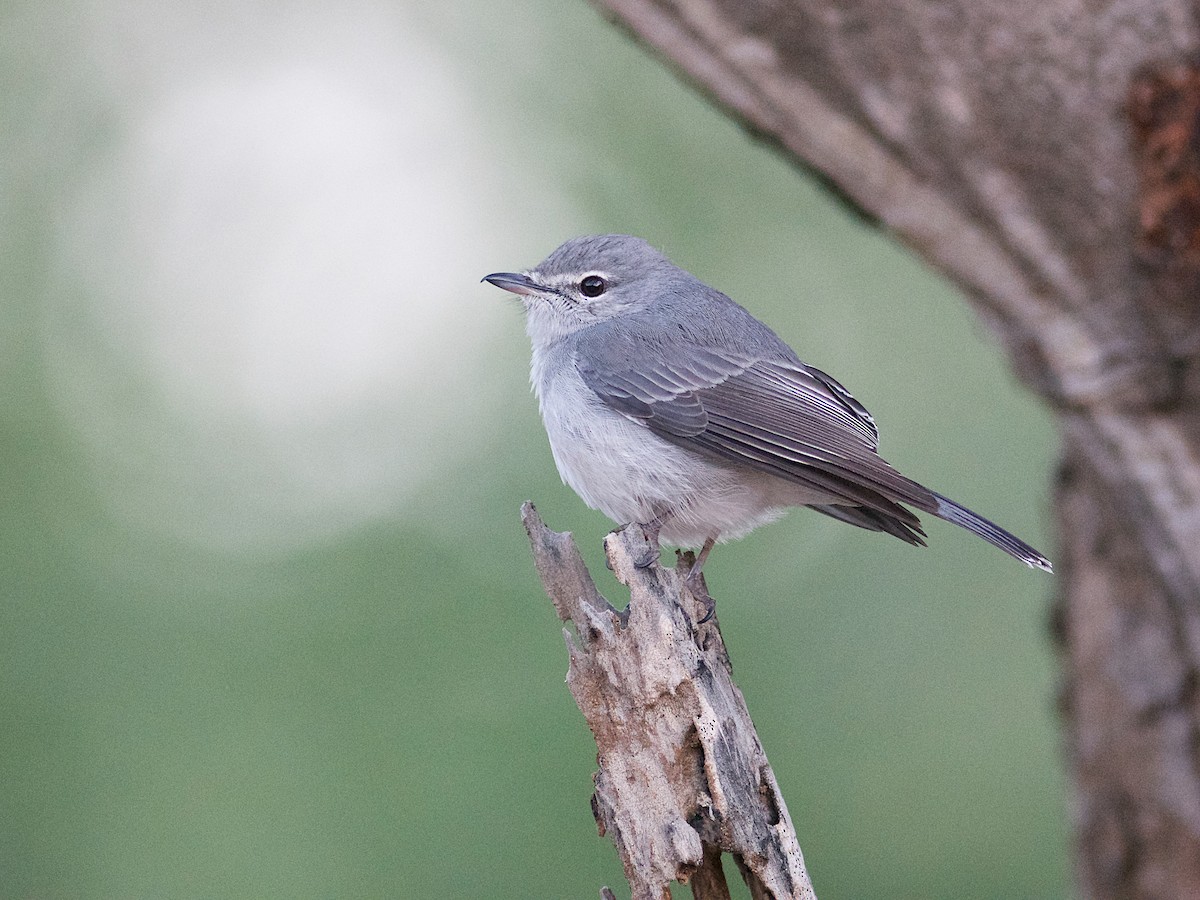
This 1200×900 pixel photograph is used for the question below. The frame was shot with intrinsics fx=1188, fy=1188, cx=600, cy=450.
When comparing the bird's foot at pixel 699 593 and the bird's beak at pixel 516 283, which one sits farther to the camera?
the bird's beak at pixel 516 283

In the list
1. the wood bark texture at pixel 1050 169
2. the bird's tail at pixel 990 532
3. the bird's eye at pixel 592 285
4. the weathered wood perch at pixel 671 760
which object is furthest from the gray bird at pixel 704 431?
the weathered wood perch at pixel 671 760

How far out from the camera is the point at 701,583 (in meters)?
4.40

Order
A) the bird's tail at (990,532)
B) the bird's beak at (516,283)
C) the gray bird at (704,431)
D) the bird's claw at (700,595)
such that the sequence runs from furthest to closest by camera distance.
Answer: the bird's beak at (516,283) → the gray bird at (704,431) → the bird's tail at (990,532) → the bird's claw at (700,595)

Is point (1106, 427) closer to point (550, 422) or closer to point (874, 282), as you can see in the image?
point (550, 422)

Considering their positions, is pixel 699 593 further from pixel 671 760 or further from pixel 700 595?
pixel 671 760

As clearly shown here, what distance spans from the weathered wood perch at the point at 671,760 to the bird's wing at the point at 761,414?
1.00 meters

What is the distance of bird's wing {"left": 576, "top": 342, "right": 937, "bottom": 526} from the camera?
413 centimetres

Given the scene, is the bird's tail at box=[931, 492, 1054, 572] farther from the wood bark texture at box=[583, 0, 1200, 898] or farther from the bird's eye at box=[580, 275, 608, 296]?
the bird's eye at box=[580, 275, 608, 296]

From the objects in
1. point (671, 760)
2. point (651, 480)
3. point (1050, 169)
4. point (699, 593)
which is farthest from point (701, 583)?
point (1050, 169)

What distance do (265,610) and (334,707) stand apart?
0.76 m

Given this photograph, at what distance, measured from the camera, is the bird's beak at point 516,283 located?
534 cm

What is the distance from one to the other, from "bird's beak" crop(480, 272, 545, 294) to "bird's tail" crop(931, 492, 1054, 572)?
6.91 feet

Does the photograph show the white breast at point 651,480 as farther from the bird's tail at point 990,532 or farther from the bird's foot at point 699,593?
the bird's tail at point 990,532

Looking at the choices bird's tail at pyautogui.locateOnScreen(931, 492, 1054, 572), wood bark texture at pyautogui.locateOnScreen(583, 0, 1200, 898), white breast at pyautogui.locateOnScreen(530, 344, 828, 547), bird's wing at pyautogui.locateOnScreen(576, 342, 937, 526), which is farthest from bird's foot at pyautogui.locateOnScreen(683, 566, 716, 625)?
wood bark texture at pyautogui.locateOnScreen(583, 0, 1200, 898)
